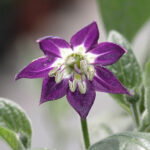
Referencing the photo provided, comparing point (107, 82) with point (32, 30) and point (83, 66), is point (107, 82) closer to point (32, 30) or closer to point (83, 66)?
point (83, 66)

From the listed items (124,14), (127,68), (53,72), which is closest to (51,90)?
(53,72)

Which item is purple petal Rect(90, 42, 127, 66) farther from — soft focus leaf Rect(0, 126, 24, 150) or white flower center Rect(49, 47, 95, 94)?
soft focus leaf Rect(0, 126, 24, 150)

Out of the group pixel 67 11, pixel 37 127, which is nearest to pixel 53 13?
pixel 67 11

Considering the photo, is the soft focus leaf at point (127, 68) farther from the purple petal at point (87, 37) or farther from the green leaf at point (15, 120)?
the green leaf at point (15, 120)

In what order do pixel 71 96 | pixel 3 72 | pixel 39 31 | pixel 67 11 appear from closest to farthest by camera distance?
pixel 71 96 → pixel 3 72 → pixel 39 31 → pixel 67 11

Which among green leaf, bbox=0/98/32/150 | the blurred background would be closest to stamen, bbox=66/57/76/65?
green leaf, bbox=0/98/32/150

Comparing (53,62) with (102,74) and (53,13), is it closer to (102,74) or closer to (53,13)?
(102,74)
